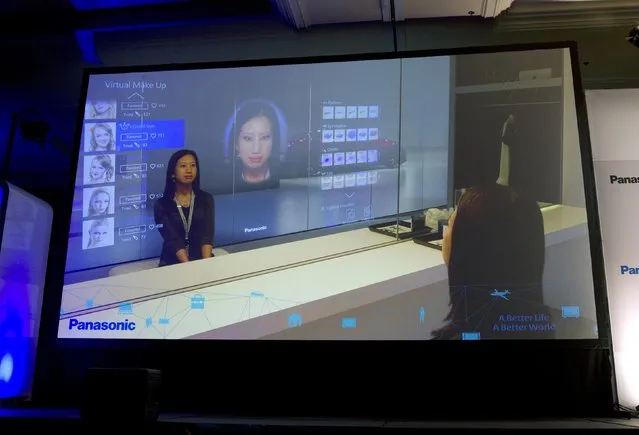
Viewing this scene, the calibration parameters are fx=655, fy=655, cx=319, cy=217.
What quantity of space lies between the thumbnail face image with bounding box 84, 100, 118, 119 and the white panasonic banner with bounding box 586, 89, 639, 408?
2.09m

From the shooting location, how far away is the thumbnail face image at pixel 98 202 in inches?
112

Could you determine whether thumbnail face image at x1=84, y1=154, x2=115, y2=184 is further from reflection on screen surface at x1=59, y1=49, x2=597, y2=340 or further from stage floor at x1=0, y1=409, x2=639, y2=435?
stage floor at x1=0, y1=409, x2=639, y2=435

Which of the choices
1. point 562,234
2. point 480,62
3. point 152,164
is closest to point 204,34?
point 152,164

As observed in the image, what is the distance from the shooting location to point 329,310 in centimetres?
265

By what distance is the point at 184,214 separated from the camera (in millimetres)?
2811

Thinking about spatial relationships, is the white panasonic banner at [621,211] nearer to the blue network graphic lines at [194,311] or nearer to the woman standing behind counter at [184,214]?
the blue network graphic lines at [194,311]

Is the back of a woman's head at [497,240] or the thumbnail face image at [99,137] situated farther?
the thumbnail face image at [99,137]

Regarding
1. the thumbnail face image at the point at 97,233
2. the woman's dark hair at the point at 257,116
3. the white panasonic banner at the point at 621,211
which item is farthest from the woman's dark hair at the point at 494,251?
the thumbnail face image at the point at 97,233

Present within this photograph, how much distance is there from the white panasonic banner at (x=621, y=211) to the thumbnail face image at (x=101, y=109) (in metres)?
2.09

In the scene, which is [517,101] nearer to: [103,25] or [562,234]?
[562,234]

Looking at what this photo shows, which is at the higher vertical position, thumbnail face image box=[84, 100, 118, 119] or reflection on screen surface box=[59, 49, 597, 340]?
thumbnail face image box=[84, 100, 118, 119]

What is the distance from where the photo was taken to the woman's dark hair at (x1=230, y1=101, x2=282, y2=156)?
282 centimetres

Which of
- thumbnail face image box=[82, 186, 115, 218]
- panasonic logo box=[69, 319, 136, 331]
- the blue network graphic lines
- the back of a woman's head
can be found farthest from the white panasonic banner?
thumbnail face image box=[82, 186, 115, 218]

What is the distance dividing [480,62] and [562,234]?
79 cm
